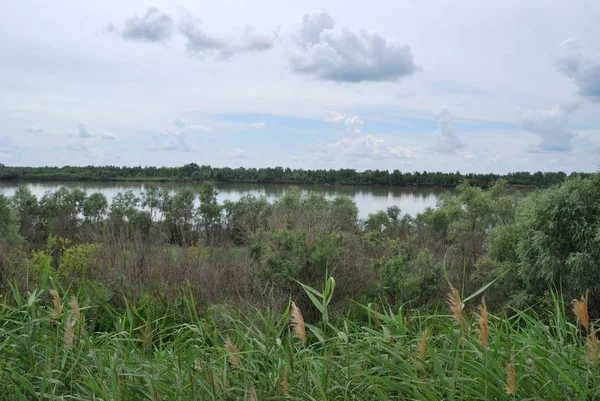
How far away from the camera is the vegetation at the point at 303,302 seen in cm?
265

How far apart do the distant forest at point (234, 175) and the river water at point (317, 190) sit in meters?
1.12

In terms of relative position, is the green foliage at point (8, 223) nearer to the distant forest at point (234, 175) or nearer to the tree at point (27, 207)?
the tree at point (27, 207)

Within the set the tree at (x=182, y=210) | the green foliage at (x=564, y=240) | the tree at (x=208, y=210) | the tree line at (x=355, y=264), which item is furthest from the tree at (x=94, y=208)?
the green foliage at (x=564, y=240)

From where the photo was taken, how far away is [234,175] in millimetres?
52031

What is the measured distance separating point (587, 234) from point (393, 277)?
6.04 m

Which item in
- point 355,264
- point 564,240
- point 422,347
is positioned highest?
point 422,347

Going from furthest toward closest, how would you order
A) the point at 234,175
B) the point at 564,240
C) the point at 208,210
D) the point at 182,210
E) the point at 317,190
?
the point at 234,175
the point at 208,210
the point at 182,210
the point at 317,190
the point at 564,240

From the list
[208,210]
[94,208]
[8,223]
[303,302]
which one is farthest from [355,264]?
[94,208]

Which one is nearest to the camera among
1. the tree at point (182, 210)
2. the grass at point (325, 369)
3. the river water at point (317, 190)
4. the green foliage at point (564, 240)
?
the grass at point (325, 369)

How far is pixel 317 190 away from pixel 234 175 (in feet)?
67.2

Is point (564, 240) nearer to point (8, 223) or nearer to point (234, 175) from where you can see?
point (8, 223)

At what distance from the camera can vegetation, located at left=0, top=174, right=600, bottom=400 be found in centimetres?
265

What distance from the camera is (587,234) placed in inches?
572

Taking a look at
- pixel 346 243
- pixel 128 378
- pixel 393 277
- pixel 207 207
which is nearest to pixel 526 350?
pixel 128 378
